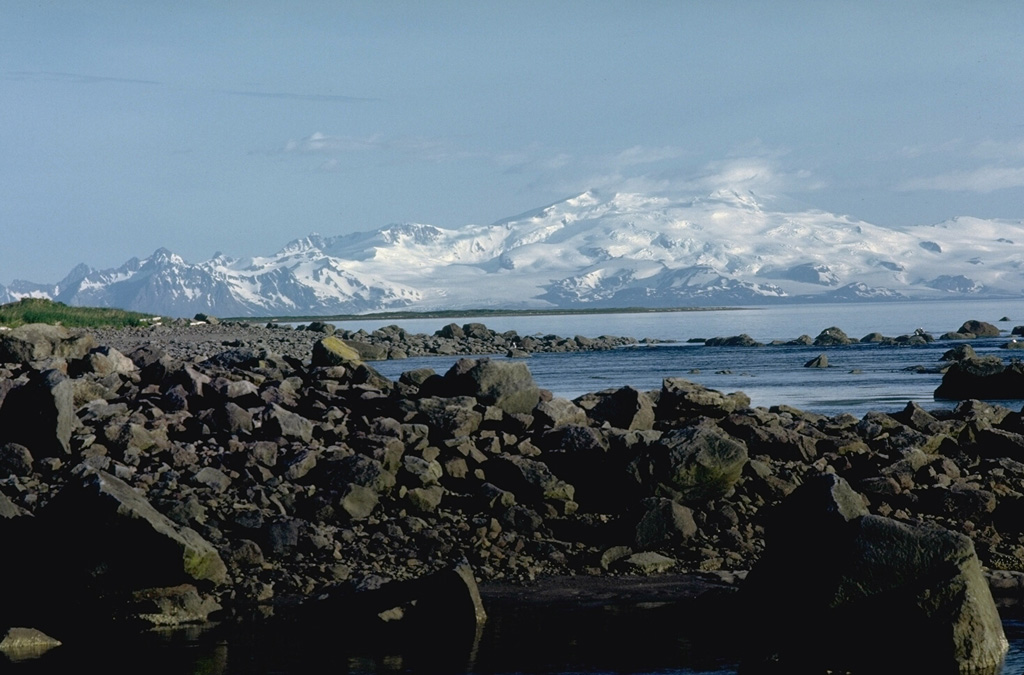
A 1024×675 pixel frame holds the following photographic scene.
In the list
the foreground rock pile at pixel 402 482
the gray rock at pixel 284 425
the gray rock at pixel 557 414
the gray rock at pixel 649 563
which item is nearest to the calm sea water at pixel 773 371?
the foreground rock pile at pixel 402 482

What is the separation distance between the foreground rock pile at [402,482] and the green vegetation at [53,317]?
1652 inches

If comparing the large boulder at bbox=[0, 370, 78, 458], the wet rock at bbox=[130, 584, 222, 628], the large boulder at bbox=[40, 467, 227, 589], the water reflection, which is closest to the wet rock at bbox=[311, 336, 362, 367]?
the large boulder at bbox=[0, 370, 78, 458]

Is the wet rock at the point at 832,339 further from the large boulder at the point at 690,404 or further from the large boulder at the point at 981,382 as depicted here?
the large boulder at the point at 690,404

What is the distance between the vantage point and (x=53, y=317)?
82000mm

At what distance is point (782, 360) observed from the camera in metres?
83.3

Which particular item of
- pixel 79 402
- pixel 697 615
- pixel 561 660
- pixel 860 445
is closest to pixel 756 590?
pixel 697 615

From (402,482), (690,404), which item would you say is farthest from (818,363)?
(402,482)

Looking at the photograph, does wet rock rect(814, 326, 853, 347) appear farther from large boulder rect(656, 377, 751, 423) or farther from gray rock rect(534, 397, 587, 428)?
gray rock rect(534, 397, 587, 428)

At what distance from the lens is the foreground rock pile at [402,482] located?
17531 mm

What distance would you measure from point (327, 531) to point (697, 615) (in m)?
6.53

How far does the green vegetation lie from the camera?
74.7 metres

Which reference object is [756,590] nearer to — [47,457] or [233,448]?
[233,448]

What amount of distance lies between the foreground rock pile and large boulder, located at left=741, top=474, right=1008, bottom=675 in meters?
4.26

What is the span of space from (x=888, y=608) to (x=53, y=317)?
76.6 metres
